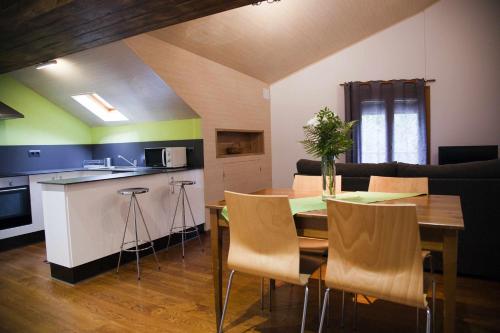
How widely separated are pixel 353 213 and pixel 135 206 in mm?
2690

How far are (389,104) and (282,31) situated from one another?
2.34 m

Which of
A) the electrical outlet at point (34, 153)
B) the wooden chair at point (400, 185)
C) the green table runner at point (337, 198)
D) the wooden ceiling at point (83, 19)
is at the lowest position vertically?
the green table runner at point (337, 198)

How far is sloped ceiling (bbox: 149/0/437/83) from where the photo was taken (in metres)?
3.83

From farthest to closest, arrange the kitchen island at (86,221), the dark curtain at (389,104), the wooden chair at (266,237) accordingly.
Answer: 1. the dark curtain at (389,104)
2. the kitchen island at (86,221)
3. the wooden chair at (266,237)

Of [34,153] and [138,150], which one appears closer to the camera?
[34,153]

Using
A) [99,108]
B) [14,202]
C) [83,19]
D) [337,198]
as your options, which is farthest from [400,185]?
[99,108]

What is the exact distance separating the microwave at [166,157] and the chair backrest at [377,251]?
3.00 m

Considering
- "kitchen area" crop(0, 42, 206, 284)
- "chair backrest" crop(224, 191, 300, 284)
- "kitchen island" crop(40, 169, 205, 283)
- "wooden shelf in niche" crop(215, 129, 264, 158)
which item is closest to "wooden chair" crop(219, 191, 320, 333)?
"chair backrest" crop(224, 191, 300, 284)

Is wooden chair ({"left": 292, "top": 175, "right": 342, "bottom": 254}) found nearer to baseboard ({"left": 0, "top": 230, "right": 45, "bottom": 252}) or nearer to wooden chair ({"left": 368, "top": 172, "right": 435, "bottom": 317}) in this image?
wooden chair ({"left": 368, "top": 172, "right": 435, "bottom": 317})

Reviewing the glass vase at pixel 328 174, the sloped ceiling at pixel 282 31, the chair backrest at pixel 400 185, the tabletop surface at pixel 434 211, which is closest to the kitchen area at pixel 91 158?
the sloped ceiling at pixel 282 31

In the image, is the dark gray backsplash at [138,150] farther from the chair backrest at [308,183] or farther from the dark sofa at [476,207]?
the dark sofa at [476,207]

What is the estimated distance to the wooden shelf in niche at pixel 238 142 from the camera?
17.3 feet

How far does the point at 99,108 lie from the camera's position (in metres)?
5.27

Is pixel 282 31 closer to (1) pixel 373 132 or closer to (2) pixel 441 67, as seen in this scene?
(1) pixel 373 132
